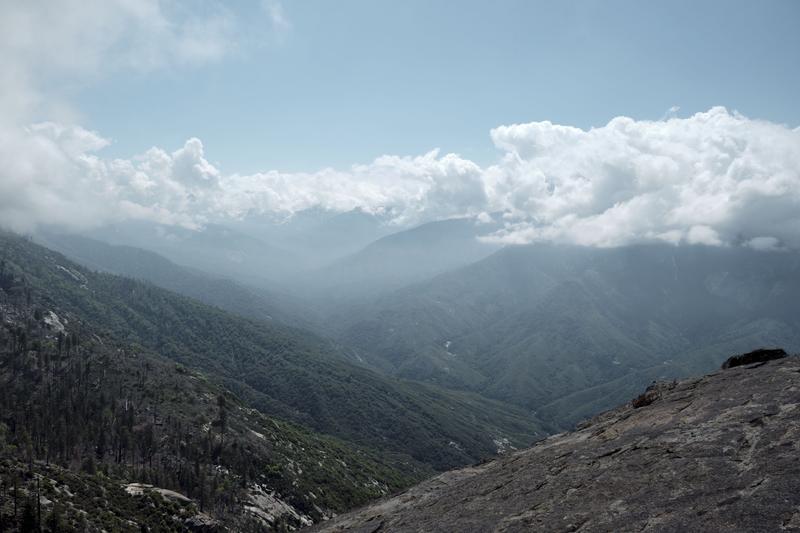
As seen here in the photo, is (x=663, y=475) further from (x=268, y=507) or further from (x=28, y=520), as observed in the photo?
(x=268, y=507)

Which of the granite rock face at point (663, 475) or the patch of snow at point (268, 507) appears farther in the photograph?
the patch of snow at point (268, 507)

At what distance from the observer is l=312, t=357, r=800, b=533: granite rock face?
18.4 meters

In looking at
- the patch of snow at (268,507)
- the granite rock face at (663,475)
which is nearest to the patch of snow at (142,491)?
the patch of snow at (268,507)

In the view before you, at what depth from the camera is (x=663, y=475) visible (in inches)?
868

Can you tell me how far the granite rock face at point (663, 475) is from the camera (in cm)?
1836

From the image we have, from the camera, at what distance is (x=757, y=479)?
62.0 feet

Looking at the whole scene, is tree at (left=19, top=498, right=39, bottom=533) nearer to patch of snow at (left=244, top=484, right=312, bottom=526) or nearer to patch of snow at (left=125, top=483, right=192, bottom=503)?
patch of snow at (left=125, top=483, right=192, bottom=503)

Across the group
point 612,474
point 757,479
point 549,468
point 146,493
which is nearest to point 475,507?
point 549,468

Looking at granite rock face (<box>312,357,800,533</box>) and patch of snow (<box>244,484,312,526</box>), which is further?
patch of snow (<box>244,484,312,526</box>)

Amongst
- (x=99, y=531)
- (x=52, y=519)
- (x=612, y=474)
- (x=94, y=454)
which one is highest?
(x=612, y=474)

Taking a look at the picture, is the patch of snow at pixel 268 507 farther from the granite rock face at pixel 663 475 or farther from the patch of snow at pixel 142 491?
the granite rock face at pixel 663 475

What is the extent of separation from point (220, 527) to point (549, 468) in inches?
5065

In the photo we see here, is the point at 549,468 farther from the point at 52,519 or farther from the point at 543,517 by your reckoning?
the point at 52,519

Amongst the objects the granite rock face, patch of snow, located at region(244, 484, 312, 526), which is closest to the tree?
the granite rock face
